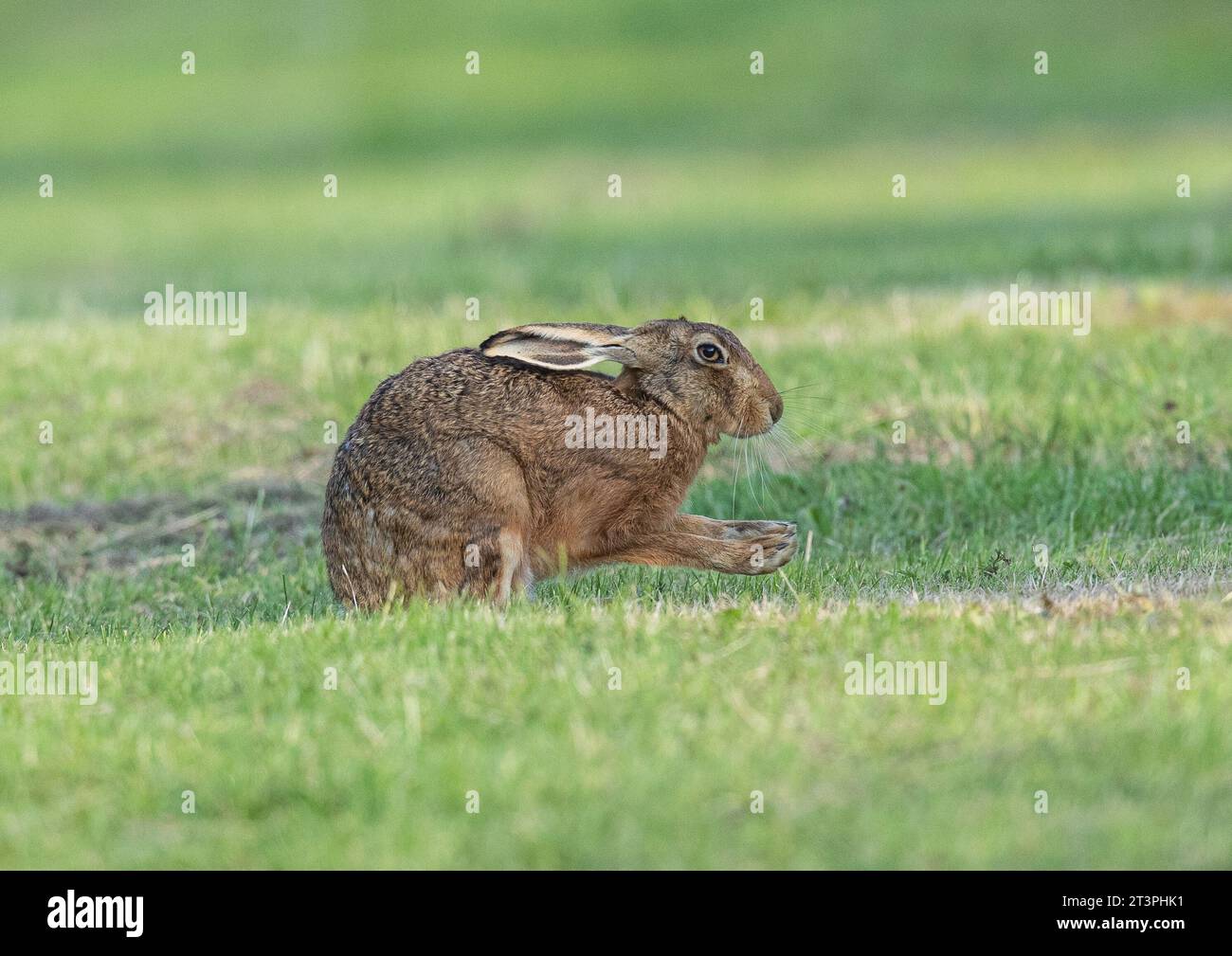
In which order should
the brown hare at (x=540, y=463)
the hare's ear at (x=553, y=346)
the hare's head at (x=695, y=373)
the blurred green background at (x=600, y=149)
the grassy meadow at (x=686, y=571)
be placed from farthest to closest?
1. the blurred green background at (x=600, y=149)
2. the hare's head at (x=695, y=373)
3. the hare's ear at (x=553, y=346)
4. the brown hare at (x=540, y=463)
5. the grassy meadow at (x=686, y=571)

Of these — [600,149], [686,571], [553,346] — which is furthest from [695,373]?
[600,149]

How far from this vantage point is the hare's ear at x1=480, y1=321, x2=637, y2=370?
7520 millimetres

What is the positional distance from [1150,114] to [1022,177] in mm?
5629

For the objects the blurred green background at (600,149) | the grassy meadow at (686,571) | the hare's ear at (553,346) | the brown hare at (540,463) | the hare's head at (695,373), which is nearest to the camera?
the grassy meadow at (686,571)

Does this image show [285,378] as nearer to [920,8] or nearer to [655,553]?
[655,553]

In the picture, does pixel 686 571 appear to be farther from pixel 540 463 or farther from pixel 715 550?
pixel 540 463

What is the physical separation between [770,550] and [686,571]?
93cm

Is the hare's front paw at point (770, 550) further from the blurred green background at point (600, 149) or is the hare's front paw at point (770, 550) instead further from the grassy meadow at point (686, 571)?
the blurred green background at point (600, 149)

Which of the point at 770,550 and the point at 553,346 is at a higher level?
the point at 553,346

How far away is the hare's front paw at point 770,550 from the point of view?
25.0 feet

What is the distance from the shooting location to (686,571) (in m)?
8.51

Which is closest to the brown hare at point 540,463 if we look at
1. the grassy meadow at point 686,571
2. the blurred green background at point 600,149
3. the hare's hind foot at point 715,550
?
the hare's hind foot at point 715,550

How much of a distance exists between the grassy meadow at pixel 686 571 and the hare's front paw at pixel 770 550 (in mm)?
118

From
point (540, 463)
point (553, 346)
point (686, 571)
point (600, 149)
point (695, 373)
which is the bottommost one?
point (686, 571)
